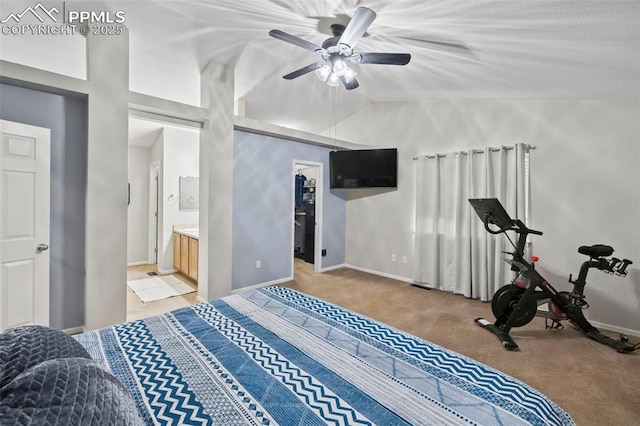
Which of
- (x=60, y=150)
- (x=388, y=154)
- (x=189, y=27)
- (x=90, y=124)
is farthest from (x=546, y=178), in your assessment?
(x=60, y=150)

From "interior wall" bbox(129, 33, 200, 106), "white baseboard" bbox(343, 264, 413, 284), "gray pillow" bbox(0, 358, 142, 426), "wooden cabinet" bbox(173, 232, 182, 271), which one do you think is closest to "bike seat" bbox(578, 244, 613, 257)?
"white baseboard" bbox(343, 264, 413, 284)

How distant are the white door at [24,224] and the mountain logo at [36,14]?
900 mm

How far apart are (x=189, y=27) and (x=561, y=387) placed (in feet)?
13.9

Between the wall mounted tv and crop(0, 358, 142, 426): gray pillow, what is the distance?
449 centimetres

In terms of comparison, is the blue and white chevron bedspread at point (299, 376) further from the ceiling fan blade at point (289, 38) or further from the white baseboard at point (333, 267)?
the white baseboard at point (333, 267)

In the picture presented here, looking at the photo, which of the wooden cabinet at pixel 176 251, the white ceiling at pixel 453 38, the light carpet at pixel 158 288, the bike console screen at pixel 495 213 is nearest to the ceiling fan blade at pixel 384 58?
the white ceiling at pixel 453 38

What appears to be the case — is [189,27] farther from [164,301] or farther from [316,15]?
[164,301]

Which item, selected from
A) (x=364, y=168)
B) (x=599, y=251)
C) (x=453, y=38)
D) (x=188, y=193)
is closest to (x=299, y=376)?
(x=453, y=38)

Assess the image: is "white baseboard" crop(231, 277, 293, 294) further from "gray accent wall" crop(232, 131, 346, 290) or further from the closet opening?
the closet opening

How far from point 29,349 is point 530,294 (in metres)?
3.46

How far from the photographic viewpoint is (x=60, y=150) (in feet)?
8.68

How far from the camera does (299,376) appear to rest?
1.18 metres

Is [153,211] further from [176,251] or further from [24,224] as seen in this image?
[24,224]

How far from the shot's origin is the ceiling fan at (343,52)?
209 cm
